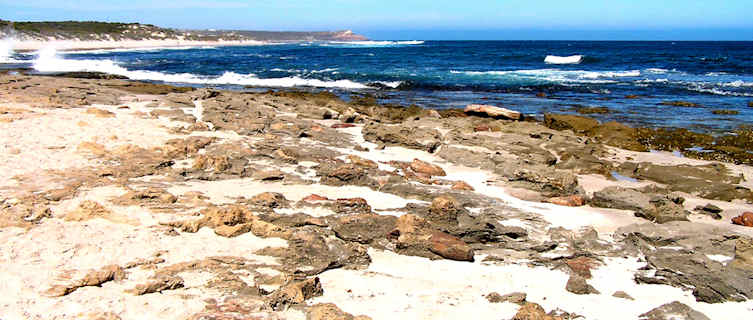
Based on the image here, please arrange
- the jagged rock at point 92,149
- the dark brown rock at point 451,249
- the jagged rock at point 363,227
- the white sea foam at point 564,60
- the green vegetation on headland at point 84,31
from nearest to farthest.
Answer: the dark brown rock at point 451,249 → the jagged rock at point 363,227 → the jagged rock at point 92,149 → the white sea foam at point 564,60 → the green vegetation on headland at point 84,31

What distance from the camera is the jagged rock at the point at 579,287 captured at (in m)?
5.16

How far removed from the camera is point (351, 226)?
6238 mm

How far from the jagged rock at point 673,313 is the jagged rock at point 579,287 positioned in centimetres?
55

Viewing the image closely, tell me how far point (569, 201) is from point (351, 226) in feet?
12.5

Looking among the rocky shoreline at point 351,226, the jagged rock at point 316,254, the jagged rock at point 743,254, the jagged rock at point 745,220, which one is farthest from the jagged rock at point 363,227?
the jagged rock at point 745,220

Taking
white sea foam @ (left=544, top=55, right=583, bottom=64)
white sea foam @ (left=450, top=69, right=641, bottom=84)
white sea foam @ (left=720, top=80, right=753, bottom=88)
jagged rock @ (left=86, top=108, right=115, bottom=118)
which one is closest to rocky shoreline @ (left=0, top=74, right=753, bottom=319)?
jagged rock @ (left=86, top=108, right=115, bottom=118)

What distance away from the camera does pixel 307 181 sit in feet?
26.9

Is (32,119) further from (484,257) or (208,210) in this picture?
(484,257)

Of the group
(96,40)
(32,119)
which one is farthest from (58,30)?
(32,119)

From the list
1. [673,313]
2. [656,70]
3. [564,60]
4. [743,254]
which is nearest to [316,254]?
[673,313]

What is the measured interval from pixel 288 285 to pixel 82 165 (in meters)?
5.47

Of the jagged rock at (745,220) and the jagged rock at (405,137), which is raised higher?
the jagged rock at (405,137)

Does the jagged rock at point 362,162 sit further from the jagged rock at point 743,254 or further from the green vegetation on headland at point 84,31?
the green vegetation on headland at point 84,31

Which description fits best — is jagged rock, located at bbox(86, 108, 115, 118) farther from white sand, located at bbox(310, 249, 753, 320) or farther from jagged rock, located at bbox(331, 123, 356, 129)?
white sand, located at bbox(310, 249, 753, 320)
